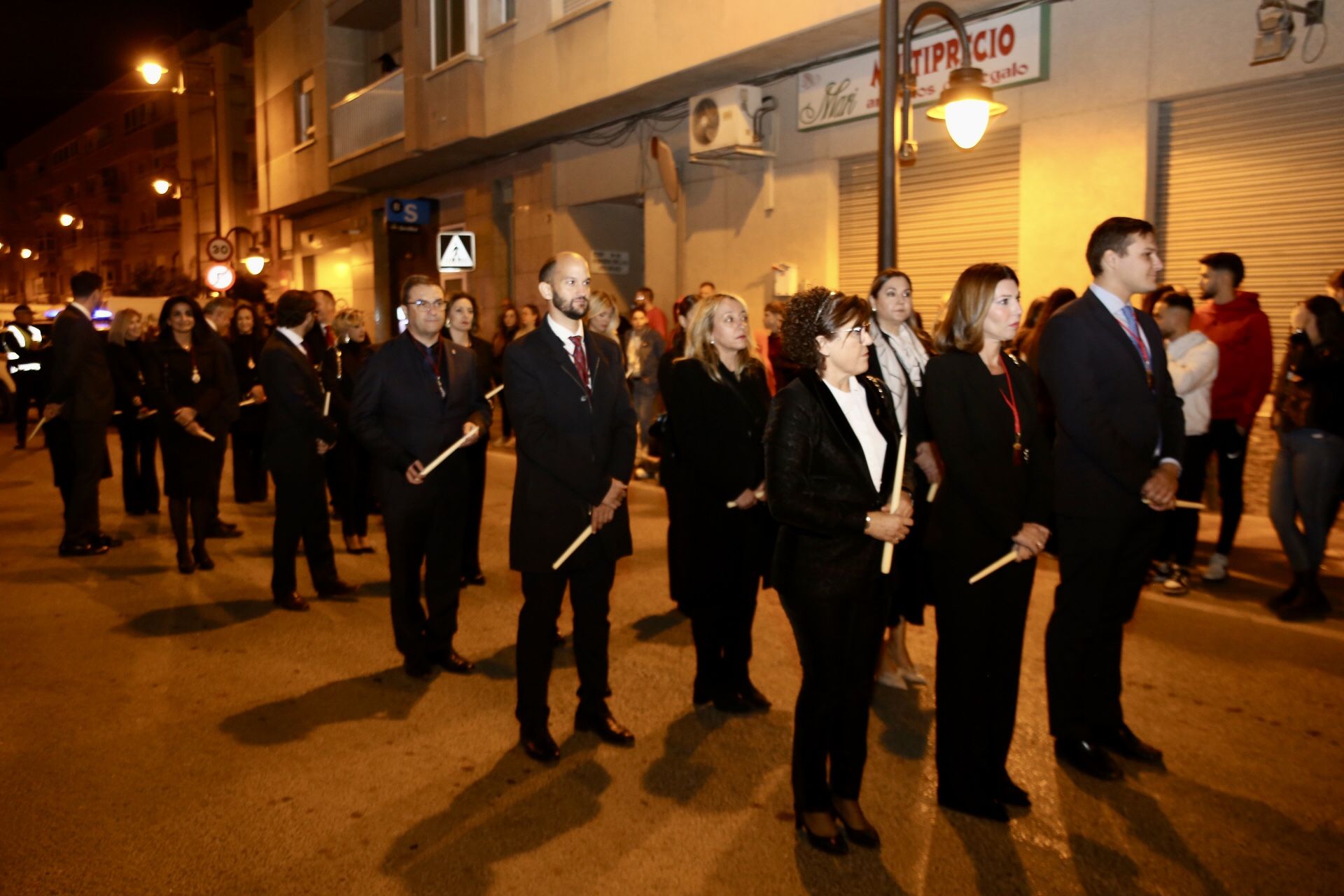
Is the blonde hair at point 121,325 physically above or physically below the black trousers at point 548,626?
above

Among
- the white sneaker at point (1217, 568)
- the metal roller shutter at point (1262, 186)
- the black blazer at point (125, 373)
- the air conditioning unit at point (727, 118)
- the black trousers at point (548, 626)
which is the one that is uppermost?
the air conditioning unit at point (727, 118)

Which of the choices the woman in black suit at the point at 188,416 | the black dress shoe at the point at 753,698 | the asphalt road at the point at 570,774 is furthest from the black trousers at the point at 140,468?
the black dress shoe at the point at 753,698

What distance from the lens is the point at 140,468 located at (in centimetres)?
1149

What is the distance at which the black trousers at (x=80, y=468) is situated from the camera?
29.9 feet

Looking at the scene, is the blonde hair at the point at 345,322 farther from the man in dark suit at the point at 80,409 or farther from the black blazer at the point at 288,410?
the man in dark suit at the point at 80,409

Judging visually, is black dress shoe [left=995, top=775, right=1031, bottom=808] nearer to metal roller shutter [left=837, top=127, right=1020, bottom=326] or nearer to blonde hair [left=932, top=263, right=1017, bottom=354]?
blonde hair [left=932, top=263, right=1017, bottom=354]

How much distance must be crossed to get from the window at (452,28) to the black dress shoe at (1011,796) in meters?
18.3

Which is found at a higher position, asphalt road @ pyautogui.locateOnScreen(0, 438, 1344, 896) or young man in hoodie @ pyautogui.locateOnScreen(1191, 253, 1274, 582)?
young man in hoodie @ pyautogui.locateOnScreen(1191, 253, 1274, 582)

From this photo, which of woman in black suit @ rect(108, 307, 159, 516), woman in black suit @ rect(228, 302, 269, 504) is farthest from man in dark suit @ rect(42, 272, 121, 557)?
woman in black suit @ rect(228, 302, 269, 504)

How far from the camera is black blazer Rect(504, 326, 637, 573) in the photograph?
4668 mm

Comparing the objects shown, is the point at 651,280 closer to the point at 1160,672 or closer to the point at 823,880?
the point at 1160,672

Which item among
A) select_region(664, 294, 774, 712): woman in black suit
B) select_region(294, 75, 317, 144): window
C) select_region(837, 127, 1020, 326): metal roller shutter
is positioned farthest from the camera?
select_region(294, 75, 317, 144): window

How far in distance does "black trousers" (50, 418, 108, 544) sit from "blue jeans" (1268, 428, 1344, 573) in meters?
9.03

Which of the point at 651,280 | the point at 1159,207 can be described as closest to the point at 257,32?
the point at 651,280
